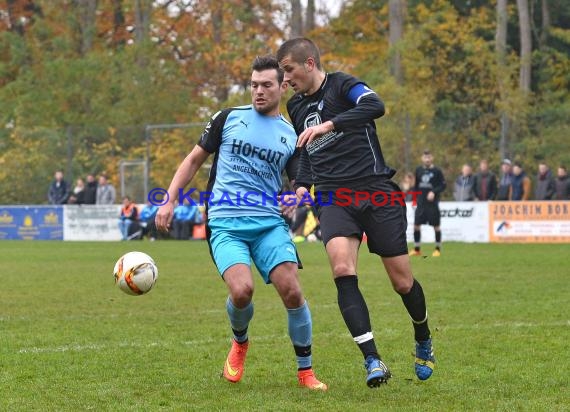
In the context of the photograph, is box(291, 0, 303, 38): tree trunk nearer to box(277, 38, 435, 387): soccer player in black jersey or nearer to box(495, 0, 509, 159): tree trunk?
box(495, 0, 509, 159): tree trunk

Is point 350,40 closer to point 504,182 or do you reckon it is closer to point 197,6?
point 197,6

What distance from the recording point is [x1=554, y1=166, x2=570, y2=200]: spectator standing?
25341 millimetres

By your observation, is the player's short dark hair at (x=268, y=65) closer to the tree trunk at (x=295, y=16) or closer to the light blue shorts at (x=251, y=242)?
the light blue shorts at (x=251, y=242)

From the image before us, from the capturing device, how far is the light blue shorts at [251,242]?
265 inches

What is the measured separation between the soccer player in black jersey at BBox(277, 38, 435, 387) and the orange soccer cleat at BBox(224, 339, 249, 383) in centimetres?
88

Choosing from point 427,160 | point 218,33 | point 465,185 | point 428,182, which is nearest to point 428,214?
point 428,182

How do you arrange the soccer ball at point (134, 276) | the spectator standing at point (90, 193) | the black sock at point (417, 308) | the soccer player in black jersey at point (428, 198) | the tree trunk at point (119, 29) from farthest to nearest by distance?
the tree trunk at point (119, 29) → the spectator standing at point (90, 193) → the soccer player in black jersey at point (428, 198) → the soccer ball at point (134, 276) → the black sock at point (417, 308)

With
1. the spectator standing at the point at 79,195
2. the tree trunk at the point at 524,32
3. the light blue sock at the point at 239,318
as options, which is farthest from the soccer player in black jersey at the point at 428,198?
the tree trunk at the point at 524,32

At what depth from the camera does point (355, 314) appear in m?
6.42

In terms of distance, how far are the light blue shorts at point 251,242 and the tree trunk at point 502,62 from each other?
72.0 feet

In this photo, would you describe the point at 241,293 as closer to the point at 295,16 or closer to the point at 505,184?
the point at 505,184

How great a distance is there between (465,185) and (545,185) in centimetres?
199

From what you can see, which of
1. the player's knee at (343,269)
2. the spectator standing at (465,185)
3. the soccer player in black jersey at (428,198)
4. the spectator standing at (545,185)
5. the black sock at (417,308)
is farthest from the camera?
the spectator standing at (465,185)

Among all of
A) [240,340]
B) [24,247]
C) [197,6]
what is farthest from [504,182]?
[197,6]
